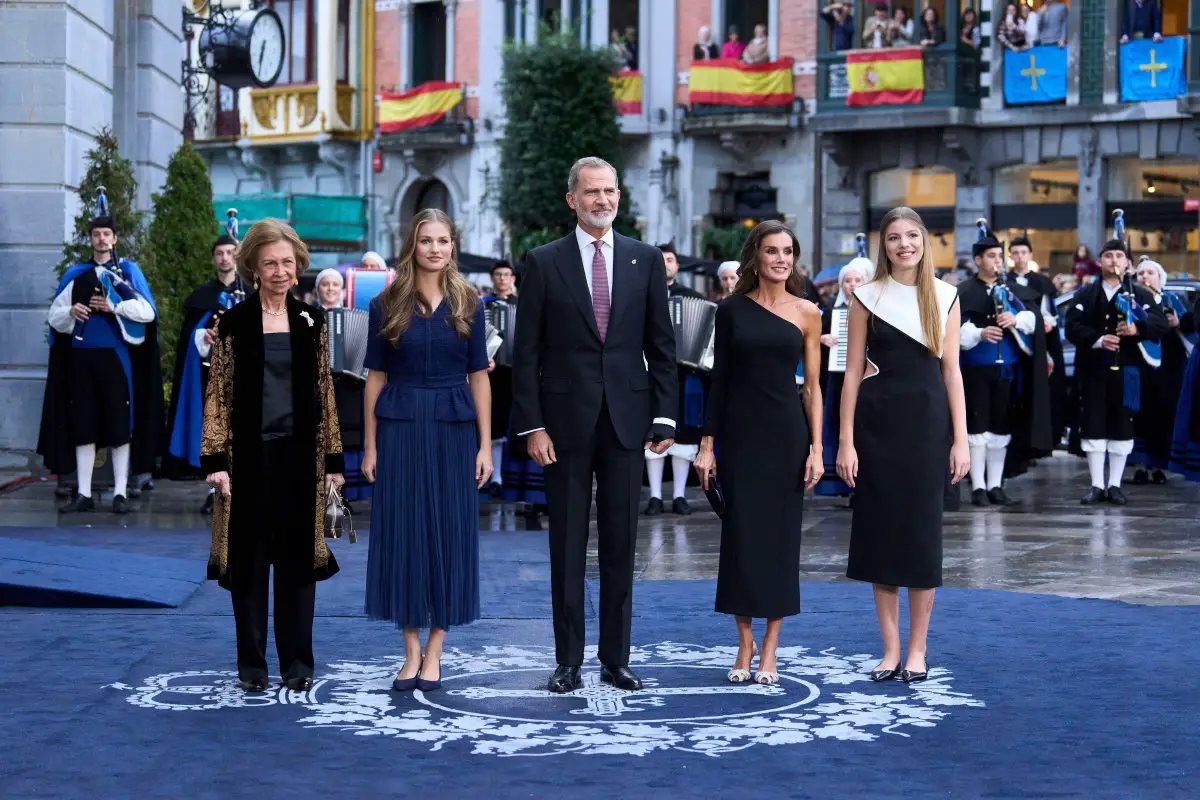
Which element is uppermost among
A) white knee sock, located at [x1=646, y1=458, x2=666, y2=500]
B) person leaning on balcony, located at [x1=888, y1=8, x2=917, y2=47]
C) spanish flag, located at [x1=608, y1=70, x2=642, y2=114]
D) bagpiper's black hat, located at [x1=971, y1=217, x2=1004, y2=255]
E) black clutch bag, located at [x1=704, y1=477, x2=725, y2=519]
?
person leaning on balcony, located at [x1=888, y1=8, x2=917, y2=47]

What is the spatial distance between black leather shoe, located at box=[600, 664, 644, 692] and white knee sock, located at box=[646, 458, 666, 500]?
742 centimetres

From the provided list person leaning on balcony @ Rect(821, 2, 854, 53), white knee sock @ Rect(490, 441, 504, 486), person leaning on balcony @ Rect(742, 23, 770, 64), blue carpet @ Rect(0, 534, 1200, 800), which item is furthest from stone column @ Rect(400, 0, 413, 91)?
blue carpet @ Rect(0, 534, 1200, 800)

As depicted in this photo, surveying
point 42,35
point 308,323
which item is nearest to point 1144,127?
point 42,35

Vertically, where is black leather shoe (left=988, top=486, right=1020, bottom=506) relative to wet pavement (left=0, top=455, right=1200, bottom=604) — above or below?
above

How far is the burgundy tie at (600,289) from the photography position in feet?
25.6

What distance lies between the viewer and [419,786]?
238 inches

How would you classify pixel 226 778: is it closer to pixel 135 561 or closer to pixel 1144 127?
pixel 135 561

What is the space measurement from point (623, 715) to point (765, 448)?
1.30 m

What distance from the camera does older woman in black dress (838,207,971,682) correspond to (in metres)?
7.98

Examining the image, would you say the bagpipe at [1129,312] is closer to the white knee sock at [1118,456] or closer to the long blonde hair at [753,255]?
the white knee sock at [1118,456]

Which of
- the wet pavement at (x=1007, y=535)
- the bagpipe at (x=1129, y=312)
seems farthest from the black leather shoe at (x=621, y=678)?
the bagpipe at (x=1129, y=312)

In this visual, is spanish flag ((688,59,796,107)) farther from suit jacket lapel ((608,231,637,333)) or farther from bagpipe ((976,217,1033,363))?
suit jacket lapel ((608,231,637,333))

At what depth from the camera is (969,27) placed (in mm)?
33812

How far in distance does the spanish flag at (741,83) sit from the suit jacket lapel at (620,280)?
29.3 m
